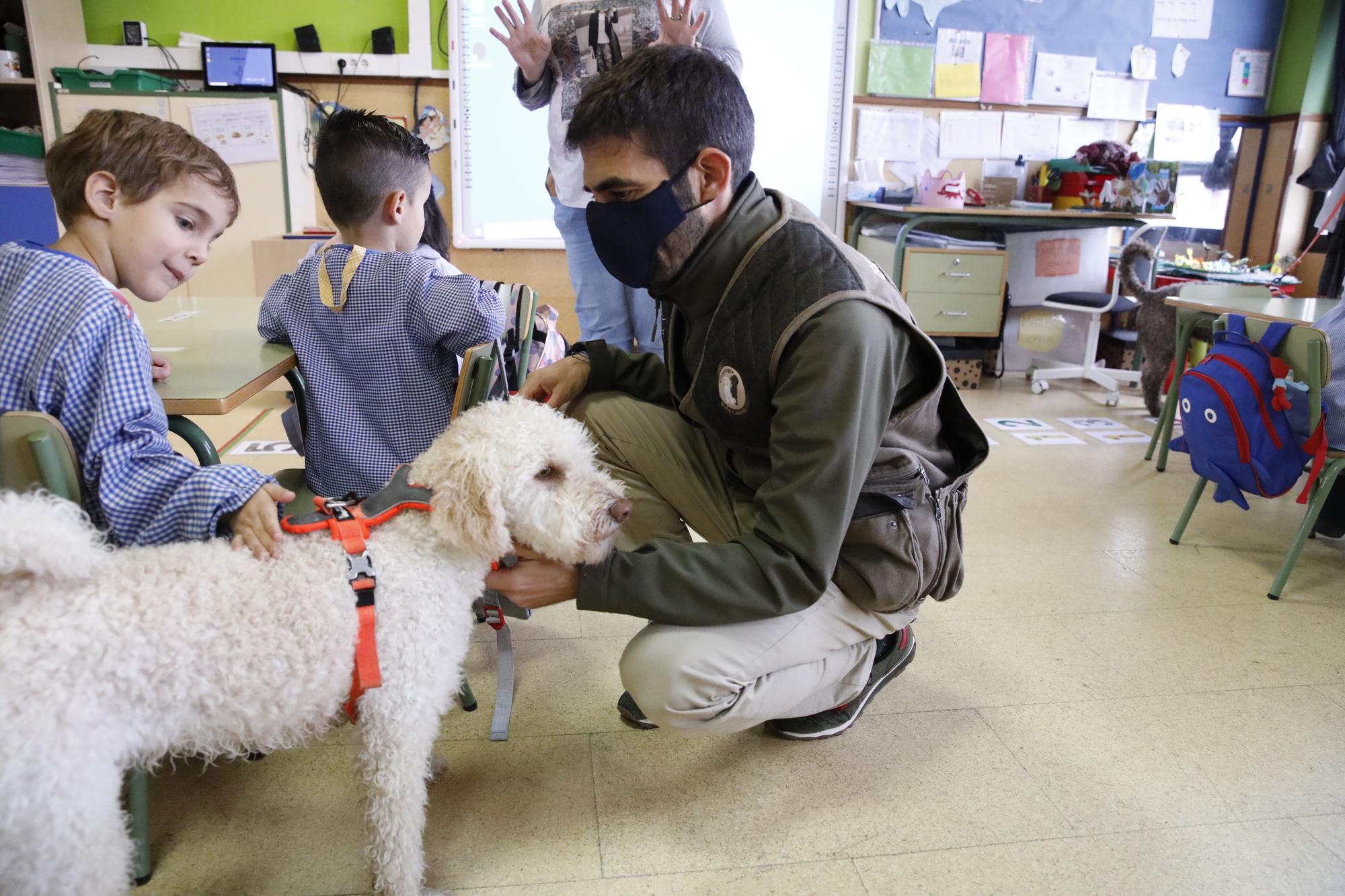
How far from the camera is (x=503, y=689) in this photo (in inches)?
63.0

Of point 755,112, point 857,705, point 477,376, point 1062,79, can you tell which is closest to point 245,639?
point 477,376

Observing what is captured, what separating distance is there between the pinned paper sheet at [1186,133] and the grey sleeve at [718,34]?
3.76 m

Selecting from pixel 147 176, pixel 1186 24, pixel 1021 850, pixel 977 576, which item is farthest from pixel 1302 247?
pixel 147 176

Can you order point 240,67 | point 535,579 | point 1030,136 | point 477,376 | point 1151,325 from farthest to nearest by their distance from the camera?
point 1030,136
point 240,67
point 1151,325
point 477,376
point 535,579

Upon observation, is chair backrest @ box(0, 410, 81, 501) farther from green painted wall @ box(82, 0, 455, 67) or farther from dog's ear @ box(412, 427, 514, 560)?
green painted wall @ box(82, 0, 455, 67)

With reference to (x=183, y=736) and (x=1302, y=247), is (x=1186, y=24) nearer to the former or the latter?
(x=1302, y=247)

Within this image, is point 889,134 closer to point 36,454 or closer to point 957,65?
point 957,65

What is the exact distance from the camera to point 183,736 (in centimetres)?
97

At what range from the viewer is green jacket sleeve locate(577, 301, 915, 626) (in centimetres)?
113

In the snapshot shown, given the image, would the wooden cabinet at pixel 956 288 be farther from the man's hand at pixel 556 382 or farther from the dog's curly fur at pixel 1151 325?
the man's hand at pixel 556 382

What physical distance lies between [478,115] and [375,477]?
11.3 feet

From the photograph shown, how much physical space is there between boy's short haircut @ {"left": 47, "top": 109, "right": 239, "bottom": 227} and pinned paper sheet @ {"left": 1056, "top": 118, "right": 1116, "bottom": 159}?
4.93 meters

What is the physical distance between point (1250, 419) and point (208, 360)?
2.55 m

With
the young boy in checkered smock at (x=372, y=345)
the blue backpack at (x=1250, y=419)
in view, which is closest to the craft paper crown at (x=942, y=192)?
the blue backpack at (x=1250, y=419)
